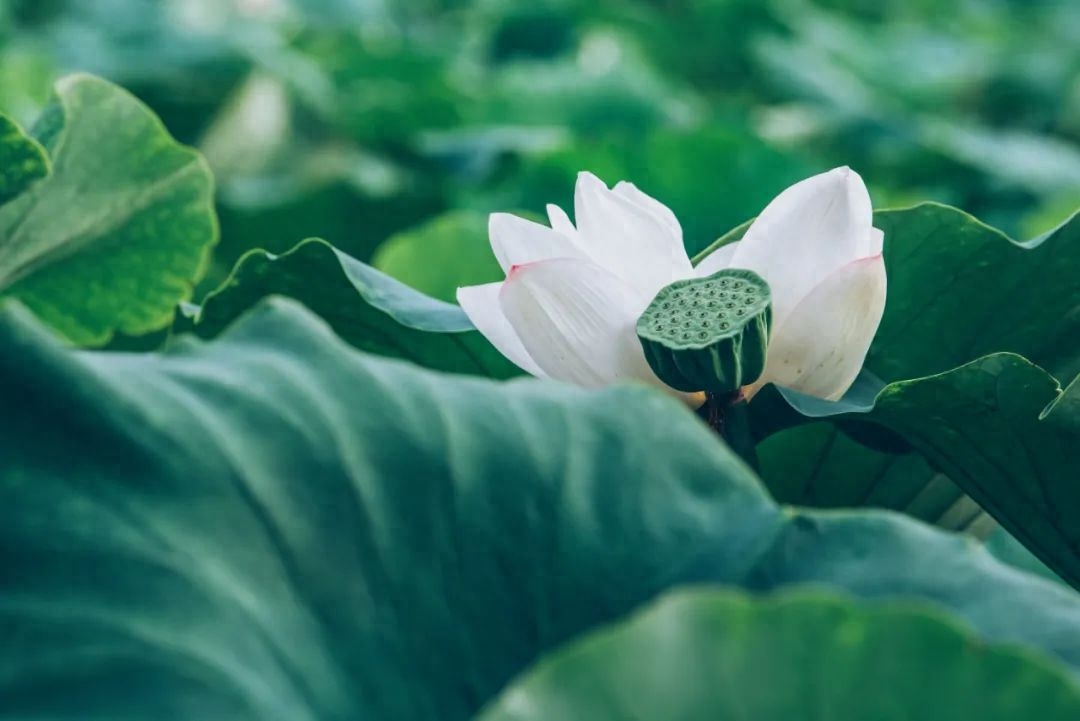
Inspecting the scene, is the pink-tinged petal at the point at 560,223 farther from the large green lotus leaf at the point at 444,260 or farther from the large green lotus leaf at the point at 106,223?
the large green lotus leaf at the point at 444,260

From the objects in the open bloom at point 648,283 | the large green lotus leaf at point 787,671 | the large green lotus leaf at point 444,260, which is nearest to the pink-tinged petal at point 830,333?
the open bloom at point 648,283

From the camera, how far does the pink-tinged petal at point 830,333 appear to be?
1.91ft

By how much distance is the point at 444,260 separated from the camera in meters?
1.15

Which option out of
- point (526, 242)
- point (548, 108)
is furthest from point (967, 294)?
point (548, 108)

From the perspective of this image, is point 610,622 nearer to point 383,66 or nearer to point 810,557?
point 810,557

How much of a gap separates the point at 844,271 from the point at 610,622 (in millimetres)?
193

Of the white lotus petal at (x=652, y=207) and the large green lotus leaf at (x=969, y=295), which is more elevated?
the white lotus petal at (x=652, y=207)

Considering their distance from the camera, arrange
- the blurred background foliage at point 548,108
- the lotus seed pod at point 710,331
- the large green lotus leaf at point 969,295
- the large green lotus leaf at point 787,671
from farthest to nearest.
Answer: the blurred background foliage at point 548,108
the large green lotus leaf at point 969,295
the lotus seed pod at point 710,331
the large green lotus leaf at point 787,671

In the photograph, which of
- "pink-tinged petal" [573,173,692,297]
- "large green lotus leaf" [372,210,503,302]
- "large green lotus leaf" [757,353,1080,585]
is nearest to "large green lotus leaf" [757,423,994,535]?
"large green lotus leaf" [757,353,1080,585]

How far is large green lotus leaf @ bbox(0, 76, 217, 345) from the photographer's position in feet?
2.23

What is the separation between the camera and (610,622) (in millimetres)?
464

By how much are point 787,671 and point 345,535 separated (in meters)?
0.15

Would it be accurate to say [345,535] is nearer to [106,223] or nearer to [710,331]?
[710,331]

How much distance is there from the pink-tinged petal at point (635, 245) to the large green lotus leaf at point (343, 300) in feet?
0.24
